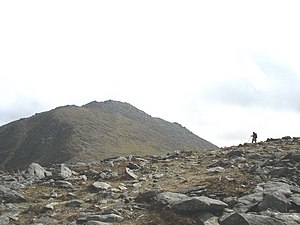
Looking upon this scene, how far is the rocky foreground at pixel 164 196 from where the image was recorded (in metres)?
14.7

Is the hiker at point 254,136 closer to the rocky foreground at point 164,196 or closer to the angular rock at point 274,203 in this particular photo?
the rocky foreground at point 164,196

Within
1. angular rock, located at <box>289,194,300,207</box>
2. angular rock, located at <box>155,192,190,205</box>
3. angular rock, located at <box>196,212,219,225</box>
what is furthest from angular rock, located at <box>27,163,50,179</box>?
angular rock, located at <box>289,194,300,207</box>

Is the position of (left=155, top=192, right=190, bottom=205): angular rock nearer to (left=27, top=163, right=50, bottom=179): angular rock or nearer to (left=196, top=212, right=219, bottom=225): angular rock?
(left=196, top=212, right=219, bottom=225): angular rock

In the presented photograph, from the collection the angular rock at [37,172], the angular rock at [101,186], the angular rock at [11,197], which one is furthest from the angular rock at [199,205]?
the angular rock at [37,172]

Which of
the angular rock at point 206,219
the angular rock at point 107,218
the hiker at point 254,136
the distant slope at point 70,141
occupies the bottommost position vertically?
the angular rock at point 107,218

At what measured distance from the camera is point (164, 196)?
16438 millimetres

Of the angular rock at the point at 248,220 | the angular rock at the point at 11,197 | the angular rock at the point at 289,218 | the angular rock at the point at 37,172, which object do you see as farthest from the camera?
the angular rock at the point at 37,172

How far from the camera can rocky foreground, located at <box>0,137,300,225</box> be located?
1468cm

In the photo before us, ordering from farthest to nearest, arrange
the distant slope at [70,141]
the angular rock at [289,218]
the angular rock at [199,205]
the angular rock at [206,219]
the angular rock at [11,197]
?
the distant slope at [70,141] → the angular rock at [11,197] → the angular rock at [199,205] → the angular rock at [206,219] → the angular rock at [289,218]

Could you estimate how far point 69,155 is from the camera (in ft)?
443

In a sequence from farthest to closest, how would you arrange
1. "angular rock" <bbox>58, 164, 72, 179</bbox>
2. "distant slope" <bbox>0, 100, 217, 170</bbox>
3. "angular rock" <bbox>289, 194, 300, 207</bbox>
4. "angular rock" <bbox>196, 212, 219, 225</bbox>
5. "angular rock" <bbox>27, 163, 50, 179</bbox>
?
1. "distant slope" <bbox>0, 100, 217, 170</bbox>
2. "angular rock" <bbox>27, 163, 50, 179</bbox>
3. "angular rock" <bbox>58, 164, 72, 179</bbox>
4. "angular rock" <bbox>289, 194, 300, 207</bbox>
5. "angular rock" <bbox>196, 212, 219, 225</bbox>

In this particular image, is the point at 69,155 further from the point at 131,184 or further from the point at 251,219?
the point at 251,219

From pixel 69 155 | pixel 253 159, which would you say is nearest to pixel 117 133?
pixel 69 155

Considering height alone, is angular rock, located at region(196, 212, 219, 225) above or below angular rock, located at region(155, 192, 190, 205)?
below
